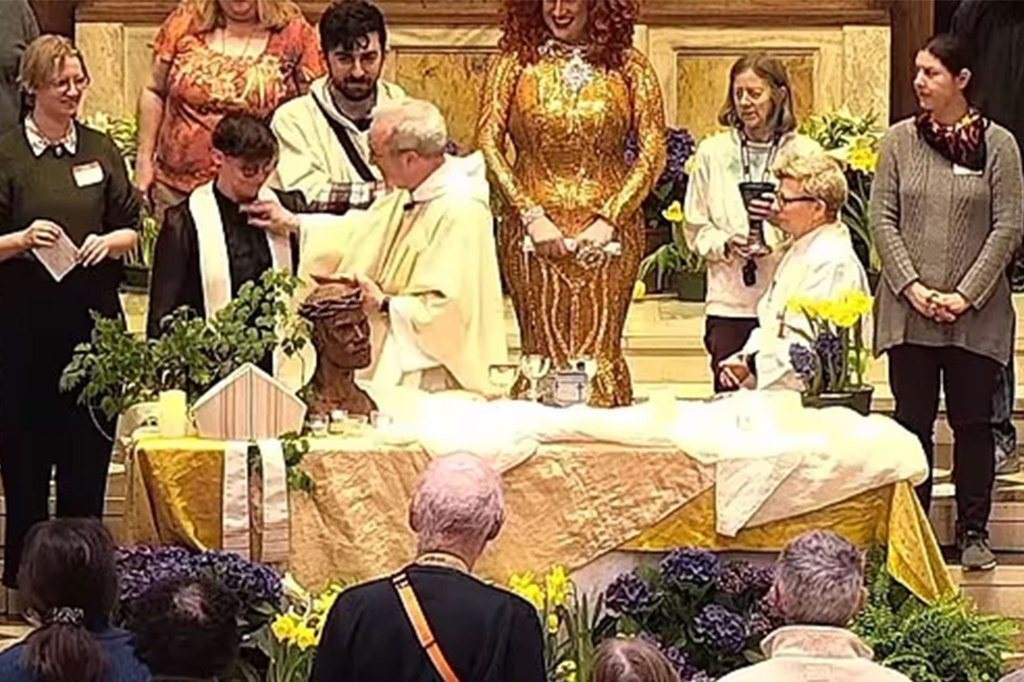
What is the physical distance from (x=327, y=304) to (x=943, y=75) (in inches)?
85.1

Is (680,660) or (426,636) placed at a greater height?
(426,636)

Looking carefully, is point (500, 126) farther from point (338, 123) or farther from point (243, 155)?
point (243, 155)

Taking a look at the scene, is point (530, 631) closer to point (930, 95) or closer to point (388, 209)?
point (388, 209)

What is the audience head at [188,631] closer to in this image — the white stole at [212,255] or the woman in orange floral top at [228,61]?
the white stole at [212,255]

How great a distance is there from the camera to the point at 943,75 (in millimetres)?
8125

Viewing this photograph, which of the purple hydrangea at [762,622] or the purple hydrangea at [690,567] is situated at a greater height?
the purple hydrangea at [690,567]

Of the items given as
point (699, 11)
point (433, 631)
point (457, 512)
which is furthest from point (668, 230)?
point (433, 631)

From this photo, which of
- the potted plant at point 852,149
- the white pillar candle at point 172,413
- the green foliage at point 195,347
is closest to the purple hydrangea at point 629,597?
the green foliage at point 195,347

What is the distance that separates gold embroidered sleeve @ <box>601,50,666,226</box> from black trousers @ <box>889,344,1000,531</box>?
1.06m

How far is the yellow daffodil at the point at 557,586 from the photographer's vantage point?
6777 mm

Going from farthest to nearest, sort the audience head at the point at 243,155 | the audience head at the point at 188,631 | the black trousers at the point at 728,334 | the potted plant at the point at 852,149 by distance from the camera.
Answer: the potted plant at the point at 852,149 → the black trousers at the point at 728,334 → the audience head at the point at 243,155 → the audience head at the point at 188,631

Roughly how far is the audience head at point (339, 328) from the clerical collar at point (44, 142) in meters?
1.25

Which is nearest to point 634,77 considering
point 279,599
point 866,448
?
point 866,448

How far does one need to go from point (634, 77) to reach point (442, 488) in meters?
2.70
